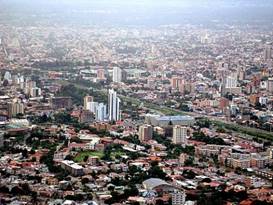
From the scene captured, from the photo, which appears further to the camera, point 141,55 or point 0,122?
point 141,55

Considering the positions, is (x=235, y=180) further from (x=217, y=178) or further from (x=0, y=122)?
(x=0, y=122)

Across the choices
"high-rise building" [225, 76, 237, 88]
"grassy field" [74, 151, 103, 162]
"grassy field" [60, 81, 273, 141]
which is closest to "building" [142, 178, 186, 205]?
"grassy field" [74, 151, 103, 162]

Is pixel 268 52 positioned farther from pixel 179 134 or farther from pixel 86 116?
pixel 179 134

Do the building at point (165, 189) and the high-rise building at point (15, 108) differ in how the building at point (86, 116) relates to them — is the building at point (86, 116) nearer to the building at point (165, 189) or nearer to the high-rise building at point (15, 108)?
the high-rise building at point (15, 108)

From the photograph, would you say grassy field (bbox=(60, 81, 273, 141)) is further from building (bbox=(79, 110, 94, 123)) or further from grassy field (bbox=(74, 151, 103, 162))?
grassy field (bbox=(74, 151, 103, 162))

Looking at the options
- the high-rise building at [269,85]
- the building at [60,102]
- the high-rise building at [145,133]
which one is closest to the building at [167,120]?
the high-rise building at [145,133]

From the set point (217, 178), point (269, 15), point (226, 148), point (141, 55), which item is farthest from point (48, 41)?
point (217, 178)
